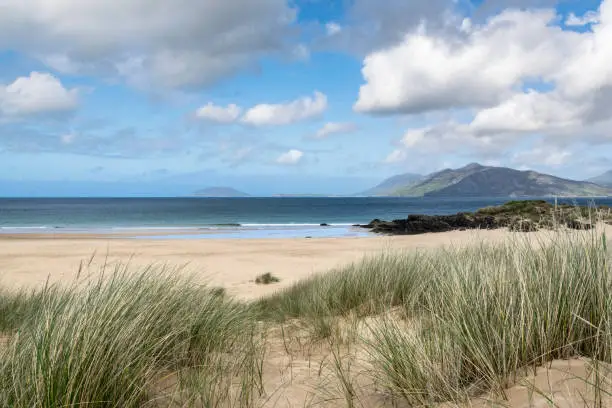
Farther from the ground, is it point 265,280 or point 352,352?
point 352,352

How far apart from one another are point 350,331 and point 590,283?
7.05 feet

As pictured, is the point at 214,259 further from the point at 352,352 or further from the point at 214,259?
the point at 352,352

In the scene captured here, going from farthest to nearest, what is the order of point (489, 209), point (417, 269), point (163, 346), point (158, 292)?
point (489, 209), point (417, 269), point (158, 292), point (163, 346)

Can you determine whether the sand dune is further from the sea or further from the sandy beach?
the sea

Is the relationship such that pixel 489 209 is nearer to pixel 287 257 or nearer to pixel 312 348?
pixel 287 257

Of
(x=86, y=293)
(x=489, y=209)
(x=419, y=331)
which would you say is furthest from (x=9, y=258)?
(x=489, y=209)

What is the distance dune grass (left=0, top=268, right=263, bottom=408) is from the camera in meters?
2.34

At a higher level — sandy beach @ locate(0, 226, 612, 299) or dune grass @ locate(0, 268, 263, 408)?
dune grass @ locate(0, 268, 263, 408)

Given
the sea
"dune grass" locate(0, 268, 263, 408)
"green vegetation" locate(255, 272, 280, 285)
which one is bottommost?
"green vegetation" locate(255, 272, 280, 285)

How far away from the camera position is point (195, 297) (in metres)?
4.51

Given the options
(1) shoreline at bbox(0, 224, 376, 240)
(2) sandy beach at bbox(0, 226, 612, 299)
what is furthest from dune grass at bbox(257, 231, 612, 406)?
(1) shoreline at bbox(0, 224, 376, 240)

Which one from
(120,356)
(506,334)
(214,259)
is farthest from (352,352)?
(214,259)

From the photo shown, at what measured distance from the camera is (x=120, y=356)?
2598 mm

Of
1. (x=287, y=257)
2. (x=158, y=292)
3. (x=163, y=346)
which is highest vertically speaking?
(x=158, y=292)
